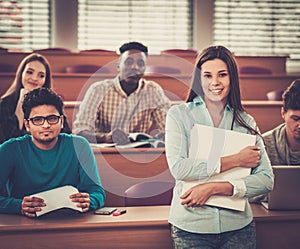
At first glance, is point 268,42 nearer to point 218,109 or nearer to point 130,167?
point 130,167

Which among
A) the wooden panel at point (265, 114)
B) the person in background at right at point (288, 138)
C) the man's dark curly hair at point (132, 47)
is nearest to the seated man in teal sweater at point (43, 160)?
the person in background at right at point (288, 138)

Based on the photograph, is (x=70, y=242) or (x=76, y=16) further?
(x=76, y=16)

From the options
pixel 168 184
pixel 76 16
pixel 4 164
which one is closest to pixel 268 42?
pixel 76 16

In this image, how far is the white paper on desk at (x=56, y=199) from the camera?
1.98 meters

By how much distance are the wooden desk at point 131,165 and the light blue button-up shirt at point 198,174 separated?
108 centimetres

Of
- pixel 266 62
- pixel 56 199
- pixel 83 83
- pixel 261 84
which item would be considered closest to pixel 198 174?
pixel 56 199

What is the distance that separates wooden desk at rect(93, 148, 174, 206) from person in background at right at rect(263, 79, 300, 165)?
28.8 inches

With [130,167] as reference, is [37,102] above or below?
above

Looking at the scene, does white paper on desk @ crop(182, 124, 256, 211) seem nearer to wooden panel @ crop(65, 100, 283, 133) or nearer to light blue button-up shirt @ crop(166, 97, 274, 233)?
light blue button-up shirt @ crop(166, 97, 274, 233)

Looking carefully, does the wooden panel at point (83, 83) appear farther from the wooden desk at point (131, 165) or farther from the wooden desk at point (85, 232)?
the wooden desk at point (85, 232)

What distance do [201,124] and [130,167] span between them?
1.14m

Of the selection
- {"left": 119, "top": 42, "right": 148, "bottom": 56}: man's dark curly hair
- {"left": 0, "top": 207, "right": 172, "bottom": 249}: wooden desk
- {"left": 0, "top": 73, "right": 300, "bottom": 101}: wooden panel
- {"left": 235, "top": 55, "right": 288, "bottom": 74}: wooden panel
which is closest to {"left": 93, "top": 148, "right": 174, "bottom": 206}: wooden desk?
{"left": 0, "top": 207, "right": 172, "bottom": 249}: wooden desk

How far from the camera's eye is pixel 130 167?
3.00m

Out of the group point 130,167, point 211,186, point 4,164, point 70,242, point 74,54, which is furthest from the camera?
point 74,54
